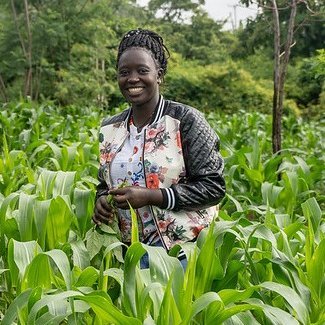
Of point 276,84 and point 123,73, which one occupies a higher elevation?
point 123,73

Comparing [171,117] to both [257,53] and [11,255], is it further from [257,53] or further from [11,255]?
[257,53]

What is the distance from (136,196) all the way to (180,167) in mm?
190

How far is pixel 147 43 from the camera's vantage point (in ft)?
6.77

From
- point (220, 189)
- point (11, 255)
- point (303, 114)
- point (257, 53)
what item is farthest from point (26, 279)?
point (257, 53)

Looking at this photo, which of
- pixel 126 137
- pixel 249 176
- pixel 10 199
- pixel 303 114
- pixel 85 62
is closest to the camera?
pixel 126 137

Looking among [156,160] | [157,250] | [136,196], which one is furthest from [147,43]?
[157,250]

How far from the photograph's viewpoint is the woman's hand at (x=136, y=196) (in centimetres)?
193

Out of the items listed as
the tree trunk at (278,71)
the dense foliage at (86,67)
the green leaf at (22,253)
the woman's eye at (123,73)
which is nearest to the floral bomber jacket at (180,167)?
the woman's eye at (123,73)

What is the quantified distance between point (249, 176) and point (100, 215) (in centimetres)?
236

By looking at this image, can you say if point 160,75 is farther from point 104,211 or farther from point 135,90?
point 104,211

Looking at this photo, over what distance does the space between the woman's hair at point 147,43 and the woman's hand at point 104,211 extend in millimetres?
490

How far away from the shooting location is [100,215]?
212 cm

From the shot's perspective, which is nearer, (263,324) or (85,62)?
(263,324)

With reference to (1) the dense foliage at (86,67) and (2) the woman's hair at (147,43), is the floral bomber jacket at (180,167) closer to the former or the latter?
(2) the woman's hair at (147,43)
